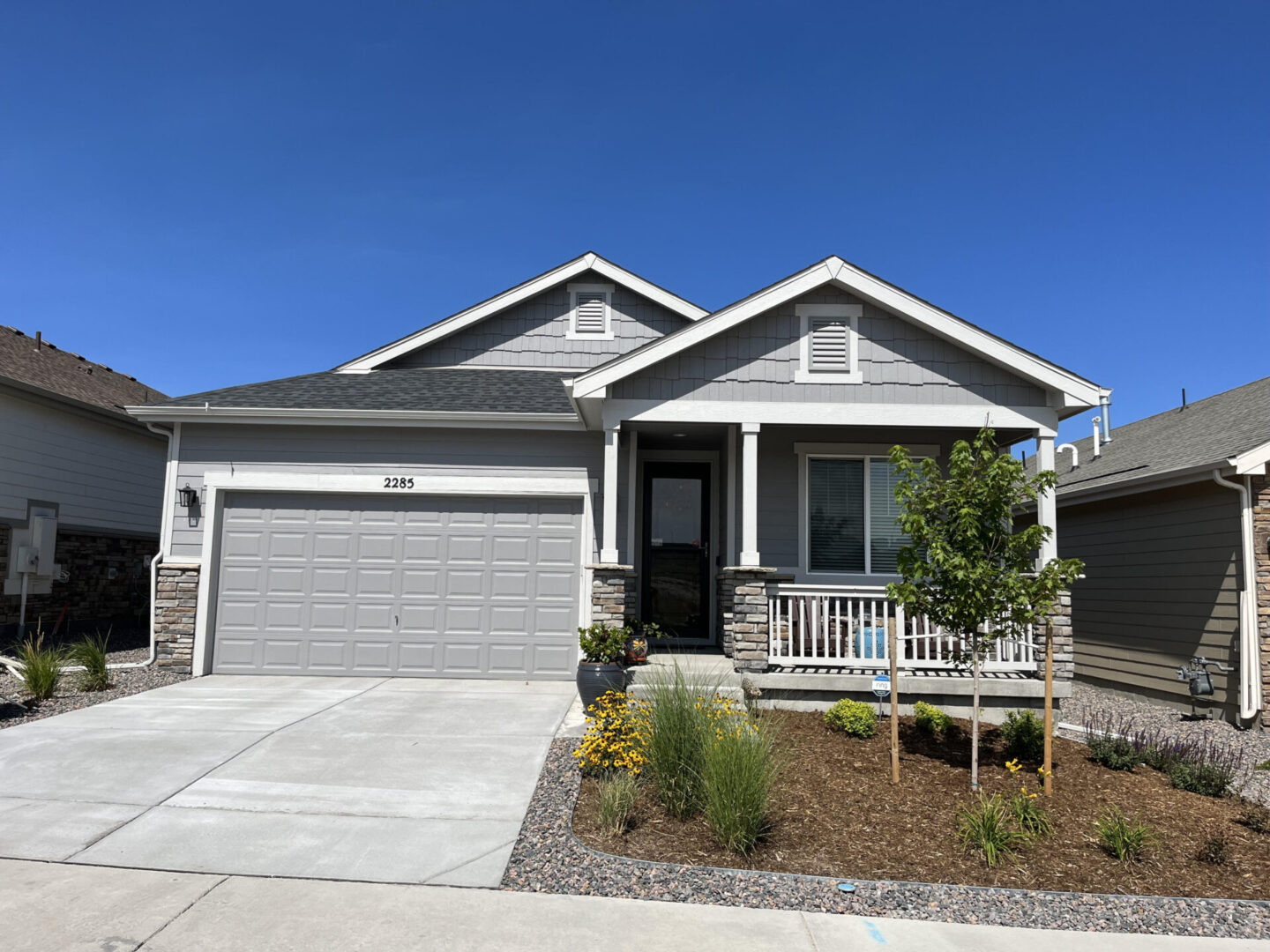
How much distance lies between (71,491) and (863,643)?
43.6 ft

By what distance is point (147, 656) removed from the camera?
1137cm

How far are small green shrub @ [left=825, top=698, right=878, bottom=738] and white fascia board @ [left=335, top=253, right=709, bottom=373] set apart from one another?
7.41 metres

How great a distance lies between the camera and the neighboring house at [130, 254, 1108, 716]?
9.58m

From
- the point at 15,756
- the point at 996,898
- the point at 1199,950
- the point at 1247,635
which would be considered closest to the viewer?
the point at 1199,950

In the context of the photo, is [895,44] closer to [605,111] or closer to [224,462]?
[605,111]

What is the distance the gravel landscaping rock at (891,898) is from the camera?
13.7ft

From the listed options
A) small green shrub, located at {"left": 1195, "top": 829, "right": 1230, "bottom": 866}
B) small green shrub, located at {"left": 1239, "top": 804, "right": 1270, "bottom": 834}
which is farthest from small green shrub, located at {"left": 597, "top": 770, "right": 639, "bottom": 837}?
small green shrub, located at {"left": 1239, "top": 804, "right": 1270, "bottom": 834}

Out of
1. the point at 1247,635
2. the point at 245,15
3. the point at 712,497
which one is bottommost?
the point at 1247,635

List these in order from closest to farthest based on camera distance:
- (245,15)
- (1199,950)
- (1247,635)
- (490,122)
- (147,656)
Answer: (1199,950), (1247,635), (245,15), (147,656), (490,122)

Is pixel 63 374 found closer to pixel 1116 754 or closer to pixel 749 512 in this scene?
pixel 749 512

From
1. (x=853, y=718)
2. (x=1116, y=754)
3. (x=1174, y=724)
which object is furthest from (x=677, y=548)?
(x=1174, y=724)

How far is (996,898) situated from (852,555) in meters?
6.56

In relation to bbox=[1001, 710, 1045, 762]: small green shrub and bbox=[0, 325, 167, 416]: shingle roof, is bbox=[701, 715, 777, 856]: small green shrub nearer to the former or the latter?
bbox=[1001, 710, 1045, 762]: small green shrub

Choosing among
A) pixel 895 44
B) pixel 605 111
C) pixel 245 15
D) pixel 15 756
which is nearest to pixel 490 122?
pixel 605 111
